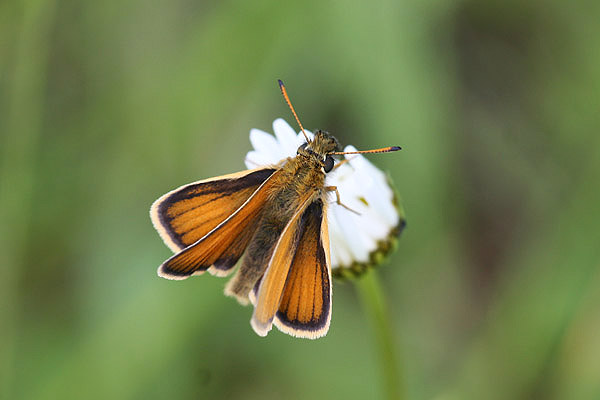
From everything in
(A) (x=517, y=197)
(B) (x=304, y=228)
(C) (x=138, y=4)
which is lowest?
(A) (x=517, y=197)

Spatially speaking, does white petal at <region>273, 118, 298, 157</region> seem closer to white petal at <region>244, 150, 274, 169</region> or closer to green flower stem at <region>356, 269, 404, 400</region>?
white petal at <region>244, 150, 274, 169</region>

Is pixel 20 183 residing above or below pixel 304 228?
above

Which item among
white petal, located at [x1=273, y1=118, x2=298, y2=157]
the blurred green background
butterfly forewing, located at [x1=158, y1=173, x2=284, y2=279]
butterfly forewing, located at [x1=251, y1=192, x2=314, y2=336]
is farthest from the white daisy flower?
the blurred green background

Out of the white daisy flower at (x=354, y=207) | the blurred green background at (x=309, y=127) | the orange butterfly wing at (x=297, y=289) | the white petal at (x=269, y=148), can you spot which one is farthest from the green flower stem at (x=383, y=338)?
the blurred green background at (x=309, y=127)

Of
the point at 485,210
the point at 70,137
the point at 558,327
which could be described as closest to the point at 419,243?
the point at 485,210

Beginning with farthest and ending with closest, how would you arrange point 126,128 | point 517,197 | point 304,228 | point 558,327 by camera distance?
point 517,197
point 126,128
point 558,327
point 304,228

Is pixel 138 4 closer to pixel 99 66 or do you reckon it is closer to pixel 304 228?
pixel 99 66

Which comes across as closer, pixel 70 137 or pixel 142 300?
pixel 142 300
